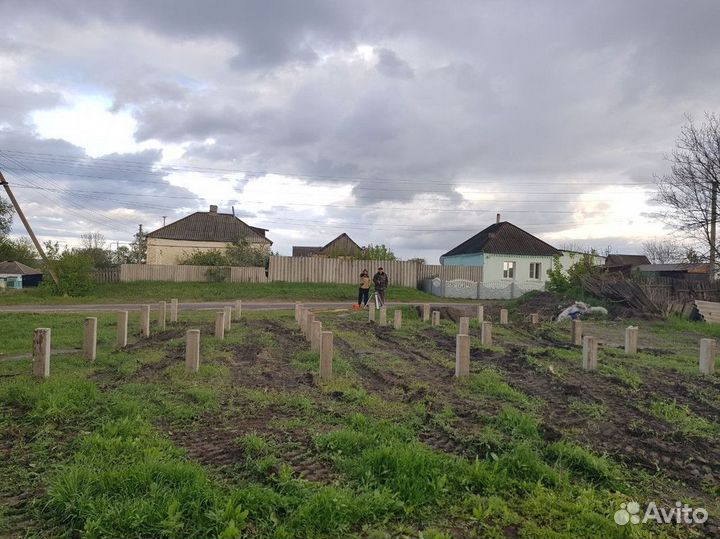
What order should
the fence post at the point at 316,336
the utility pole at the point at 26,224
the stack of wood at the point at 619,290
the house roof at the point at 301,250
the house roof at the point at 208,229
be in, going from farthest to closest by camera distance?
the house roof at the point at 301,250 → the house roof at the point at 208,229 → the utility pole at the point at 26,224 → the stack of wood at the point at 619,290 → the fence post at the point at 316,336

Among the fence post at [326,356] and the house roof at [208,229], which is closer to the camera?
the fence post at [326,356]

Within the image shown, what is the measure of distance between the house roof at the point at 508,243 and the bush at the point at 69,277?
27.6 meters

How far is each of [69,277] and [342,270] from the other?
15.8m

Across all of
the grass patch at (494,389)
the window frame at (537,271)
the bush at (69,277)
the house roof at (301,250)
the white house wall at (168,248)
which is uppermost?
the house roof at (301,250)

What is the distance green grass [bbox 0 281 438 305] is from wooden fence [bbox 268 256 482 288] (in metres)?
0.98

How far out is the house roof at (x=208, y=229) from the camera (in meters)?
49.3

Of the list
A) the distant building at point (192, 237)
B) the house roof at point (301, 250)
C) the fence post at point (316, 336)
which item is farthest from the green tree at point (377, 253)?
the house roof at point (301, 250)

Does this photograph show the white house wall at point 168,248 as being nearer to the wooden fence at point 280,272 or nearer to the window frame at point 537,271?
the wooden fence at point 280,272

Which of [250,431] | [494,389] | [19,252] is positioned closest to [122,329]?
[250,431]

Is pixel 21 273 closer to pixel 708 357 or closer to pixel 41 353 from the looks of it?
pixel 41 353

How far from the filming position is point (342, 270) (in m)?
34.7

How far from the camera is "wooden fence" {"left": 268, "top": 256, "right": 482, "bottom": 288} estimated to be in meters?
34.0

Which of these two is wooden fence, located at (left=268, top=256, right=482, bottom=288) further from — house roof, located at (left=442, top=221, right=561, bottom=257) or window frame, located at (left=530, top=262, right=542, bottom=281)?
window frame, located at (left=530, top=262, right=542, bottom=281)

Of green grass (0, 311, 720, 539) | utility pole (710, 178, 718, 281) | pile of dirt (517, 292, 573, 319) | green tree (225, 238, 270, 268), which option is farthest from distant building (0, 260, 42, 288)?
utility pole (710, 178, 718, 281)
